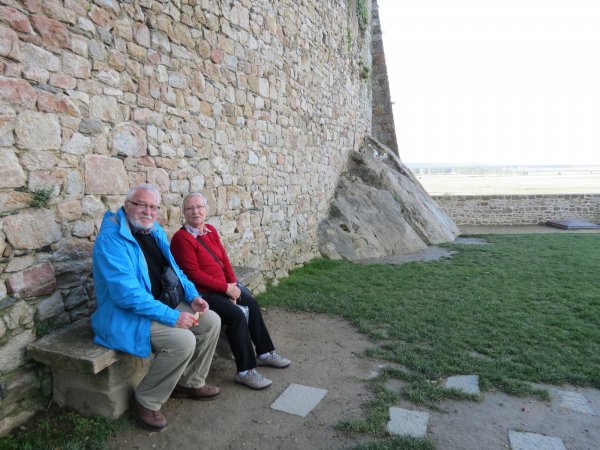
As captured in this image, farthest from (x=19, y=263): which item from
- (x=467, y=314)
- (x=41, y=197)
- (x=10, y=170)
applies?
(x=467, y=314)

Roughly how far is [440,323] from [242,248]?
2573 mm

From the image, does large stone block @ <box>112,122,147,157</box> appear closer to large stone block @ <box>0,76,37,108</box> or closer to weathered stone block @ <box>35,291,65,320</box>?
large stone block @ <box>0,76,37,108</box>

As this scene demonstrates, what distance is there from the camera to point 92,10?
126 inches

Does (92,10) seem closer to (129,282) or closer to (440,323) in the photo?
(129,282)

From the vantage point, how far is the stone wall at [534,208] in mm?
15016

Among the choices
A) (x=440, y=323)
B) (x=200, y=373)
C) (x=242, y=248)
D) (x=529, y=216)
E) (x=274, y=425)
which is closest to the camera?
(x=274, y=425)

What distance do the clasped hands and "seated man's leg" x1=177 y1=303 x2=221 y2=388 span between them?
49mm

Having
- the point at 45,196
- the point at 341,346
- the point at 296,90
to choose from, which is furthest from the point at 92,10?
the point at 296,90

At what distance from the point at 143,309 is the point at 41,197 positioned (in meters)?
1.08

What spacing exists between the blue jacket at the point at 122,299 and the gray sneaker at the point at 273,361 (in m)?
1.14

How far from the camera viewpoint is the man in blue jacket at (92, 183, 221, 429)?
2582 millimetres

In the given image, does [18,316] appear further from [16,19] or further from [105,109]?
[16,19]

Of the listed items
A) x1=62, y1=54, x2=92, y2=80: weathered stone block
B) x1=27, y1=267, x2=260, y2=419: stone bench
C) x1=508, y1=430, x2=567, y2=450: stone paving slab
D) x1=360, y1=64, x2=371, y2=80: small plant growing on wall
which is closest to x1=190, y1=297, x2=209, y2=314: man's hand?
x1=27, y1=267, x2=260, y2=419: stone bench

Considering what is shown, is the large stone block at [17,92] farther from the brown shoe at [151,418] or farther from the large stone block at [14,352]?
the brown shoe at [151,418]
